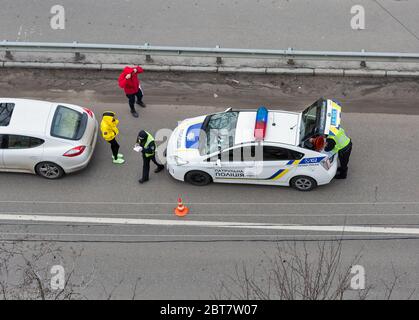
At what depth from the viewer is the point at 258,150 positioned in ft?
33.9

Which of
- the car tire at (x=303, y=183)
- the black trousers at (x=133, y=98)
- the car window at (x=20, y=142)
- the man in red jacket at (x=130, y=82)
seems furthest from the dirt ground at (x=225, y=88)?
the car tire at (x=303, y=183)

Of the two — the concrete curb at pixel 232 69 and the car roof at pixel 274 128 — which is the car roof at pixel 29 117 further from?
the car roof at pixel 274 128

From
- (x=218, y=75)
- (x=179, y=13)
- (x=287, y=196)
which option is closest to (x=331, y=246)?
(x=287, y=196)

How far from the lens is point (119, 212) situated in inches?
420

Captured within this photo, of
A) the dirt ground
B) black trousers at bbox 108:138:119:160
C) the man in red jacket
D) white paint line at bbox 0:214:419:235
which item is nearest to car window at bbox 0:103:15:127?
the dirt ground

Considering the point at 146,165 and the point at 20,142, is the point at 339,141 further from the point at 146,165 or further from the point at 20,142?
the point at 20,142

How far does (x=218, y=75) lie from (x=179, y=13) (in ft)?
9.28

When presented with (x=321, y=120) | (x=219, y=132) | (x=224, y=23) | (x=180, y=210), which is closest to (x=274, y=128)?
(x=321, y=120)

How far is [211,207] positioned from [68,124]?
3.81 metres

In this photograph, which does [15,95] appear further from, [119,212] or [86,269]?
[86,269]
